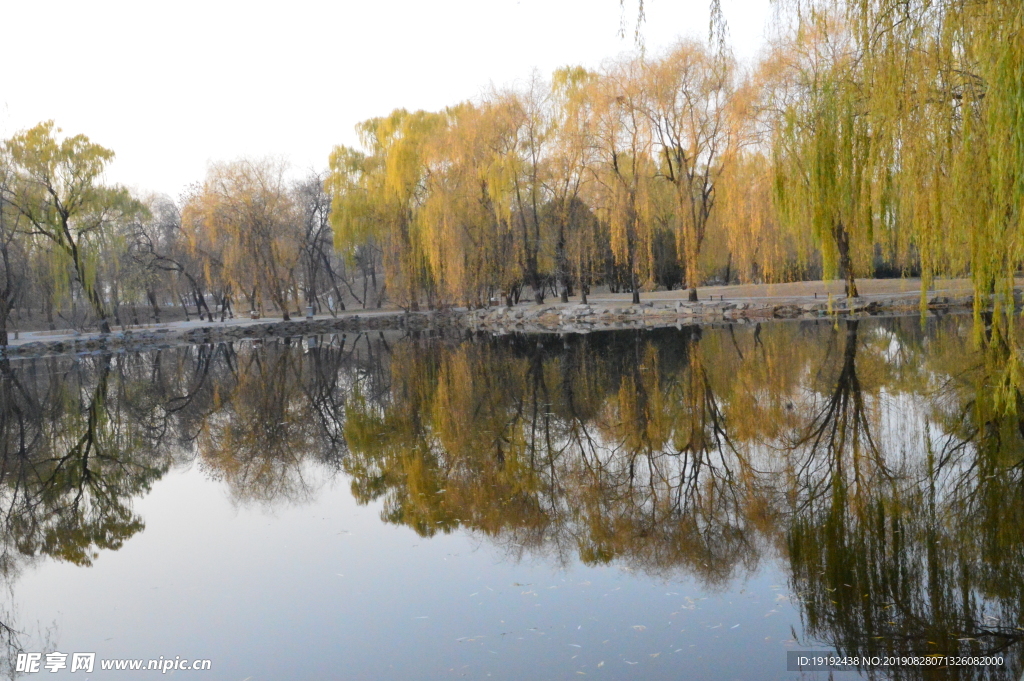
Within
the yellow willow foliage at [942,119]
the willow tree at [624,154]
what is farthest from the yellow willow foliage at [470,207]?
the yellow willow foliage at [942,119]

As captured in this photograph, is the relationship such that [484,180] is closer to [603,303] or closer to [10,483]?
[603,303]

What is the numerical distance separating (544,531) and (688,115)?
2064 cm

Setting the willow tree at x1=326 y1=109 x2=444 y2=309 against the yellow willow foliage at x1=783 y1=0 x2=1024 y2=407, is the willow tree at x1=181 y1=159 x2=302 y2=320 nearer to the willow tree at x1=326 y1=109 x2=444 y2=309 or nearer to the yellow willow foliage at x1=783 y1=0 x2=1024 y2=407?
the willow tree at x1=326 y1=109 x2=444 y2=309

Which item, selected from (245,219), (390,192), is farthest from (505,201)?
(245,219)

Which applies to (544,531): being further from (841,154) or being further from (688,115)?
(688,115)

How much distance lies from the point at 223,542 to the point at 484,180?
77.0 feet

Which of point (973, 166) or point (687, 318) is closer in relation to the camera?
point (973, 166)

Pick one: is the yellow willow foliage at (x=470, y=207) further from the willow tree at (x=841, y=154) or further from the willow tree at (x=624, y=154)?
the willow tree at (x=841, y=154)

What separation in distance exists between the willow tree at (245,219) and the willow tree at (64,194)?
3484mm

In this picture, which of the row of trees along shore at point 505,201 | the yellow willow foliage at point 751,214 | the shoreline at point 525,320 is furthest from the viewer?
the shoreline at point 525,320

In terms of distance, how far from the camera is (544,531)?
543 centimetres

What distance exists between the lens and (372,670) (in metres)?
3.80

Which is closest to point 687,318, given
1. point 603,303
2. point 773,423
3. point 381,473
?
point 603,303

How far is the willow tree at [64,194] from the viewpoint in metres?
26.1
